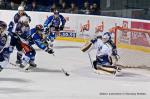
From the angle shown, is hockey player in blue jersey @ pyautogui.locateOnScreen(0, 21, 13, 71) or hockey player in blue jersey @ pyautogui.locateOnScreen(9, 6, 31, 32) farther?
hockey player in blue jersey @ pyautogui.locateOnScreen(9, 6, 31, 32)

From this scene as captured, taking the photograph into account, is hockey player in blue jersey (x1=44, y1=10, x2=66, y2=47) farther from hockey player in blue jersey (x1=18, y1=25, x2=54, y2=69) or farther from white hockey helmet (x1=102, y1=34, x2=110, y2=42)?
white hockey helmet (x1=102, y1=34, x2=110, y2=42)

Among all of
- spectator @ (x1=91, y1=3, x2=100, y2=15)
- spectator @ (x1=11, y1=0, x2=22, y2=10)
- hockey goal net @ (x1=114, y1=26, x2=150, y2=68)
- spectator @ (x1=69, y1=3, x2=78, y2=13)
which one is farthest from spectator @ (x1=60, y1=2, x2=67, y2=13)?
hockey goal net @ (x1=114, y1=26, x2=150, y2=68)

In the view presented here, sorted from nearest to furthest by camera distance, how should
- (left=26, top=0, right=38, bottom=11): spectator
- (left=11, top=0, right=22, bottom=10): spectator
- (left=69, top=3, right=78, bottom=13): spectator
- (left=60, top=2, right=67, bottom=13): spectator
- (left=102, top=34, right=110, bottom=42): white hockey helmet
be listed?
(left=102, top=34, right=110, bottom=42): white hockey helmet < (left=69, top=3, right=78, bottom=13): spectator < (left=60, top=2, right=67, bottom=13): spectator < (left=26, top=0, right=38, bottom=11): spectator < (left=11, top=0, right=22, bottom=10): spectator

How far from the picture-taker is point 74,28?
79.3 ft

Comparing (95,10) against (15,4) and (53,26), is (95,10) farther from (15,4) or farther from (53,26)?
(53,26)

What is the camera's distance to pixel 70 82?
1439 cm

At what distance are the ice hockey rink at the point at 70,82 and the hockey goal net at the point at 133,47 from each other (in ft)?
0.71

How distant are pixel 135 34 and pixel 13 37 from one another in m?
3.45

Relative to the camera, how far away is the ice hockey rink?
12.6 meters

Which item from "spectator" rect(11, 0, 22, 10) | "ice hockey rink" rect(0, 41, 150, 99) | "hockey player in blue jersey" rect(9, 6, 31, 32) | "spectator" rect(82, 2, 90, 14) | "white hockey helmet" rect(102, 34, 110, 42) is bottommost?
"ice hockey rink" rect(0, 41, 150, 99)

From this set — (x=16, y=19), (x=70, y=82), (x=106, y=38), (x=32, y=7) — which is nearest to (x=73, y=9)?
(x=32, y=7)

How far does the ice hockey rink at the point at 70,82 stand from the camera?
12594 millimetres

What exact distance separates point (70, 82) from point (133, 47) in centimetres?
398

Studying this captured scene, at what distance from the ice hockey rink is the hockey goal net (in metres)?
0.22
